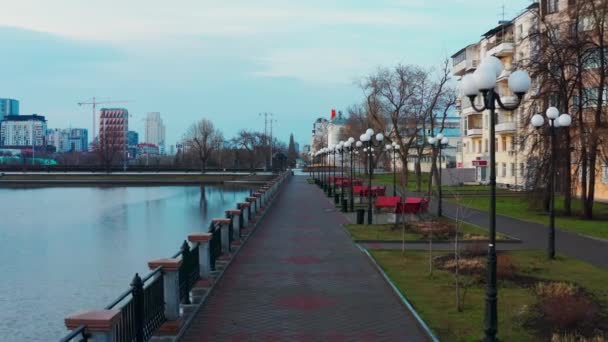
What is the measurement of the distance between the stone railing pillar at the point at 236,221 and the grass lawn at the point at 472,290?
4.00 meters

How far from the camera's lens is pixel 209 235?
11695 mm

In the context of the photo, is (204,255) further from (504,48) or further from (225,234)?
(504,48)

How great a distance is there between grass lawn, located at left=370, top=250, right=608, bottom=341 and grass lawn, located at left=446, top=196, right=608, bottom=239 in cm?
549

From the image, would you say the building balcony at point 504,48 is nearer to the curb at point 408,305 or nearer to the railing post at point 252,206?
the railing post at point 252,206

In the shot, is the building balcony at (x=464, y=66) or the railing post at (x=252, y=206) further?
the building balcony at (x=464, y=66)

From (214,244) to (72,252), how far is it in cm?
1027

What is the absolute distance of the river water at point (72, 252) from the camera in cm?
1290

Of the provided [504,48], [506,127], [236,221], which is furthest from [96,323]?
[506,127]

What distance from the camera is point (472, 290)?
11141 millimetres

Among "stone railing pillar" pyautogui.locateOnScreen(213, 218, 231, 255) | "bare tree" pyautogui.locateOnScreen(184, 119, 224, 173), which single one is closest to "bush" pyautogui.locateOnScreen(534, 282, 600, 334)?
"stone railing pillar" pyautogui.locateOnScreen(213, 218, 231, 255)

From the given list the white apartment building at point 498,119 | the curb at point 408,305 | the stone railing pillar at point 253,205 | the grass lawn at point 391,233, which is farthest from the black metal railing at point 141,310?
the white apartment building at point 498,119

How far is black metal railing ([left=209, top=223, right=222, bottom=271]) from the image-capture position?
41.5 feet

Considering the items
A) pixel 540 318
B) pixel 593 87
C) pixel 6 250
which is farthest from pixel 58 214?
pixel 540 318

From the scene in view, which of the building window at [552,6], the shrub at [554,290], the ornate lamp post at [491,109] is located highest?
the building window at [552,6]
